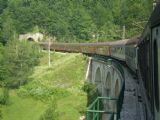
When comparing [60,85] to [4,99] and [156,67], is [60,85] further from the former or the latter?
[156,67]

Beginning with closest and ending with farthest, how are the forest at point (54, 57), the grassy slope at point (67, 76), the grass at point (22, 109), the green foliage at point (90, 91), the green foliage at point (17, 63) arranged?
the grass at point (22, 109) < the green foliage at point (90, 91) < the forest at point (54, 57) < the grassy slope at point (67, 76) < the green foliage at point (17, 63)

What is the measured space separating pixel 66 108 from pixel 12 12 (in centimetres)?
9721

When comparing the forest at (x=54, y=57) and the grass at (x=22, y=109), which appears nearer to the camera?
the grass at (x=22, y=109)

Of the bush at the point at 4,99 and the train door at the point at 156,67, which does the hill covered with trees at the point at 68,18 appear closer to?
the bush at the point at 4,99

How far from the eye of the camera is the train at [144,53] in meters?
7.05

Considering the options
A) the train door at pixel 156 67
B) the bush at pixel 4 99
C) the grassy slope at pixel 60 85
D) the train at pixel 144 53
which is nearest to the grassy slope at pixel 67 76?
the grassy slope at pixel 60 85

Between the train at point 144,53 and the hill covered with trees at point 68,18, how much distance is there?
2185cm

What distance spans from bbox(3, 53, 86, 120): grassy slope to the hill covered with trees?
29.2m

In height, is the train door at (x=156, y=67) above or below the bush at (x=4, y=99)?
above

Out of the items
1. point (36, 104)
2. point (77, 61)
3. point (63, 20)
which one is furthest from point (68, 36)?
point (36, 104)

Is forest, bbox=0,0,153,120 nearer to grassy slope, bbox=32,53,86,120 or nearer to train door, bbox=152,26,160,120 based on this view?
grassy slope, bbox=32,53,86,120

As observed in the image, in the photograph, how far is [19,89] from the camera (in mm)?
55188

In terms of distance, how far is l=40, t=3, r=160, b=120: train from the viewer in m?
7.05

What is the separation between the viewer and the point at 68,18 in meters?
123
